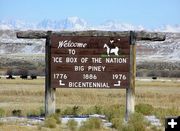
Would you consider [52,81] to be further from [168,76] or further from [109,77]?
[168,76]

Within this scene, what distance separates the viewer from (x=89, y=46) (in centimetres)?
1930

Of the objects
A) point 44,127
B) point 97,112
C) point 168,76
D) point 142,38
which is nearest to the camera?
point 44,127

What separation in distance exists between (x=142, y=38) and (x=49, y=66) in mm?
3219

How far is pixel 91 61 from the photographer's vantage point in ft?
63.1

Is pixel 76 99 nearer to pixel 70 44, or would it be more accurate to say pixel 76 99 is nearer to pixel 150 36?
pixel 70 44

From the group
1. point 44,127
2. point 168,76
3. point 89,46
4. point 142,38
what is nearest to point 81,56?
point 89,46

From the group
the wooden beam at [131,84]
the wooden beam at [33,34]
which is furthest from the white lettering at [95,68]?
the wooden beam at [33,34]

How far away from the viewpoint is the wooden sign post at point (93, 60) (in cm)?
1914

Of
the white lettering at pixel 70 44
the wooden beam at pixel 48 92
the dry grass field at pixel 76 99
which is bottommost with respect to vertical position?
the dry grass field at pixel 76 99

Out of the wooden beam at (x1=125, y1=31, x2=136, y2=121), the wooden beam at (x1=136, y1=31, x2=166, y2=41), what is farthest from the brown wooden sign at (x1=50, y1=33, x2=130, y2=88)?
the wooden beam at (x1=136, y1=31, x2=166, y2=41)

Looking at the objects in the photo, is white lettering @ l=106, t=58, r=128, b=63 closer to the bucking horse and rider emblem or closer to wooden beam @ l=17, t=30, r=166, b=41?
the bucking horse and rider emblem

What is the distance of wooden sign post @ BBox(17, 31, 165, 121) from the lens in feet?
62.8

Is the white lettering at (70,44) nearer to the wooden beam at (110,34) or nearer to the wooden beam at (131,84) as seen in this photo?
the wooden beam at (110,34)

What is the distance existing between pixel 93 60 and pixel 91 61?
0.07 metres
